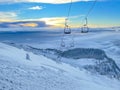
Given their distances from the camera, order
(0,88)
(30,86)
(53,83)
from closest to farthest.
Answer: (0,88) → (30,86) → (53,83)

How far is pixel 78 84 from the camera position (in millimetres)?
33844

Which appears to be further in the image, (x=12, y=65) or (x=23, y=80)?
(x=12, y=65)

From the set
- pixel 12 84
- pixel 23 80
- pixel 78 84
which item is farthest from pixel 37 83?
pixel 78 84

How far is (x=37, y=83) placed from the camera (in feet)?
93.0

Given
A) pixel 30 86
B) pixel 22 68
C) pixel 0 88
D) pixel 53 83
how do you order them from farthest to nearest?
pixel 22 68 < pixel 53 83 < pixel 30 86 < pixel 0 88

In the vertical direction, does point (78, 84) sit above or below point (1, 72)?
below

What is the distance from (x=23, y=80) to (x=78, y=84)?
25.5ft

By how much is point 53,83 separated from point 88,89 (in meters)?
4.64

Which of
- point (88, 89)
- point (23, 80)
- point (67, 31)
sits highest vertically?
point (67, 31)

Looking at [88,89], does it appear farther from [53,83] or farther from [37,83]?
[37,83]

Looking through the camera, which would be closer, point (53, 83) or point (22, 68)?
point (53, 83)

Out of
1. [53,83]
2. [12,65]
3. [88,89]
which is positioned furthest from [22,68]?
[88,89]

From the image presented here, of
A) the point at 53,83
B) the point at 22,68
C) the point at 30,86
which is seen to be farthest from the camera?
the point at 22,68

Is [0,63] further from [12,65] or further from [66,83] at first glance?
[66,83]
